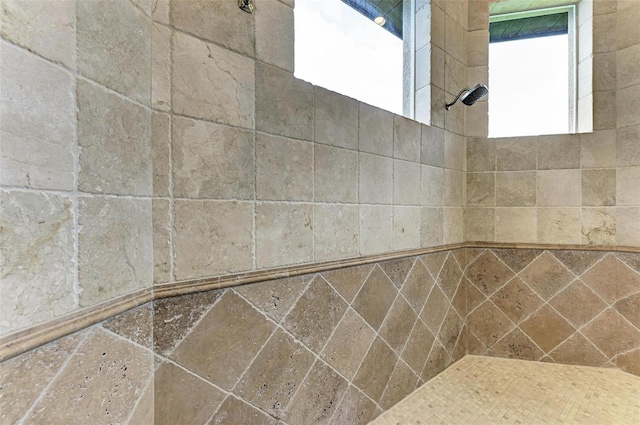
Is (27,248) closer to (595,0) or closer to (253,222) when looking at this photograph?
(253,222)

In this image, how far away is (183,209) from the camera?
32.0 inches

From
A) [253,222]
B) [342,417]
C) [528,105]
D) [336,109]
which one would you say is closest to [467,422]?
[342,417]

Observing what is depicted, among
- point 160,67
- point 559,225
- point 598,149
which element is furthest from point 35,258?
point 598,149

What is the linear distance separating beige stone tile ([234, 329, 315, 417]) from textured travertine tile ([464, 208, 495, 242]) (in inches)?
52.1

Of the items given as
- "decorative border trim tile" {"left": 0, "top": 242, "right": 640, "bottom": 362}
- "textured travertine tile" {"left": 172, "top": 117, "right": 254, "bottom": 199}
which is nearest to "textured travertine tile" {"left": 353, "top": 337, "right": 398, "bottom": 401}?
"decorative border trim tile" {"left": 0, "top": 242, "right": 640, "bottom": 362}

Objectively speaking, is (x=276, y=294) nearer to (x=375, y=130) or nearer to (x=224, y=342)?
(x=224, y=342)

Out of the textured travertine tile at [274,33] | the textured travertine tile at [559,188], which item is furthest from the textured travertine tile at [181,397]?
the textured travertine tile at [559,188]

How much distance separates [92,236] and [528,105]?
2.37 m

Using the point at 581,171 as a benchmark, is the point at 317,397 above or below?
below

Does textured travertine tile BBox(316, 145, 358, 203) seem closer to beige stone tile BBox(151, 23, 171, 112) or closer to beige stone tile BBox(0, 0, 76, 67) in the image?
Result: beige stone tile BBox(151, 23, 171, 112)

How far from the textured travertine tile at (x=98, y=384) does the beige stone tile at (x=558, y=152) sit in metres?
2.17

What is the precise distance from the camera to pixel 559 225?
5.71 feet

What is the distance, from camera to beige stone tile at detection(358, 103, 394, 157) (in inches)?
49.7

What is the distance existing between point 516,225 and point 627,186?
0.58 metres
